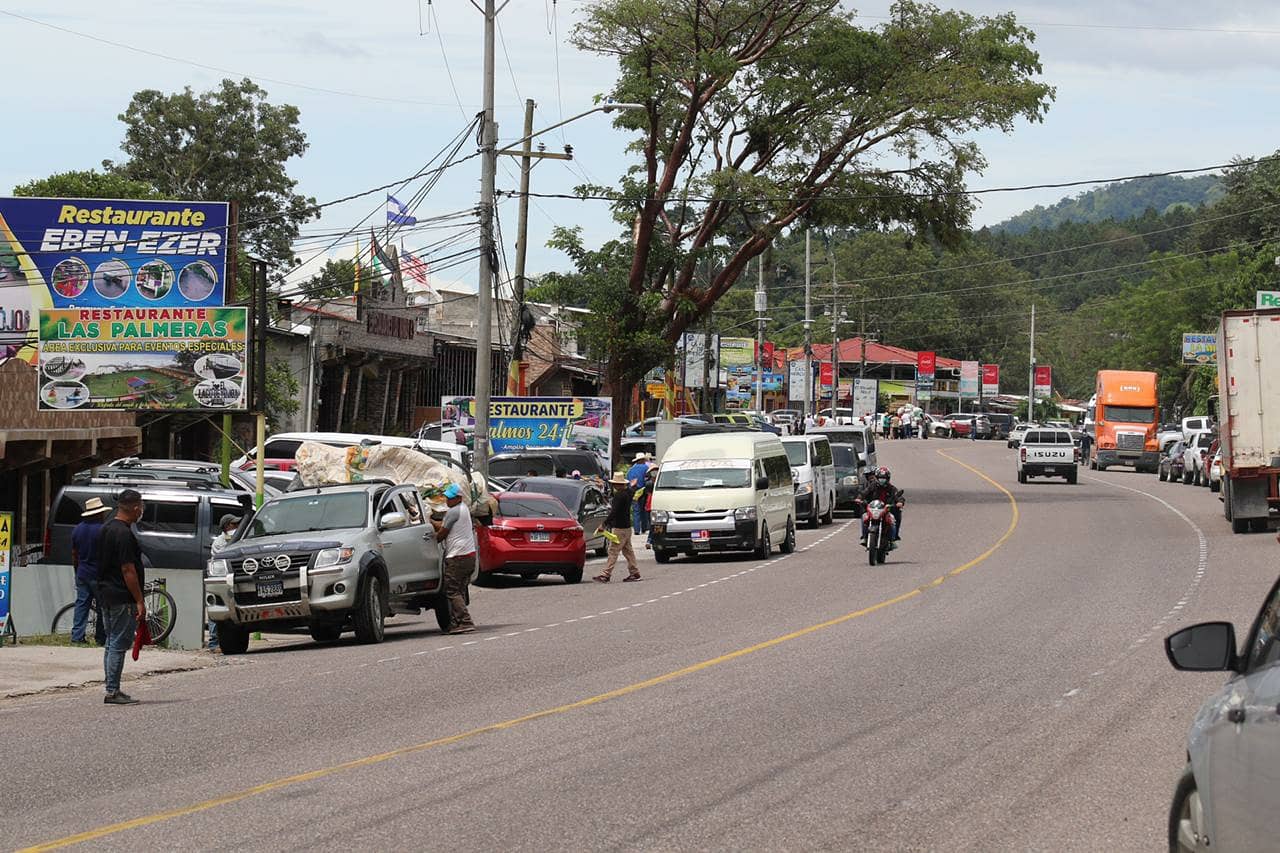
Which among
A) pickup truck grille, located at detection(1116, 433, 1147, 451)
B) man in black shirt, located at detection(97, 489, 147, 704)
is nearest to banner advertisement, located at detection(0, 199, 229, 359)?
man in black shirt, located at detection(97, 489, 147, 704)

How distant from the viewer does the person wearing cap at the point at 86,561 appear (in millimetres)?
15180

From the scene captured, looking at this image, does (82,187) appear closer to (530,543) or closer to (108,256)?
(108,256)

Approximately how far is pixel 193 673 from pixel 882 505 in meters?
15.0

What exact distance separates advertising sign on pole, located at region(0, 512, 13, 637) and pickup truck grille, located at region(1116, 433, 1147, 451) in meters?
59.3

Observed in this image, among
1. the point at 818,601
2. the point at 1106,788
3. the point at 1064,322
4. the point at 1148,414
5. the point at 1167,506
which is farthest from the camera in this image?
the point at 1064,322

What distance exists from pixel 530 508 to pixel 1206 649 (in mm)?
23093

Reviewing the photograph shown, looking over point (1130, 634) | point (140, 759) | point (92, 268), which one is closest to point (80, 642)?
point (140, 759)

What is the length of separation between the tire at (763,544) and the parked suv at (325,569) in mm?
12466

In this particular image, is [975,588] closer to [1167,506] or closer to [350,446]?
[350,446]

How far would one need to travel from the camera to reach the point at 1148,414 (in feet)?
232

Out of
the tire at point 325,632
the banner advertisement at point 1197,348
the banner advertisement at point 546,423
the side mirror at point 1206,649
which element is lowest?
the tire at point 325,632

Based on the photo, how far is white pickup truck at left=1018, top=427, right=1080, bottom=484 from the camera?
198 feet

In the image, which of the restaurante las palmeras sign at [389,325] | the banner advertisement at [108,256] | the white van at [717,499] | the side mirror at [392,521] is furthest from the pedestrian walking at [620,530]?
the restaurante las palmeras sign at [389,325]

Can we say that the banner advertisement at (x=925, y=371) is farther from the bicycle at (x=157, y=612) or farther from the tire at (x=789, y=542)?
the bicycle at (x=157, y=612)
